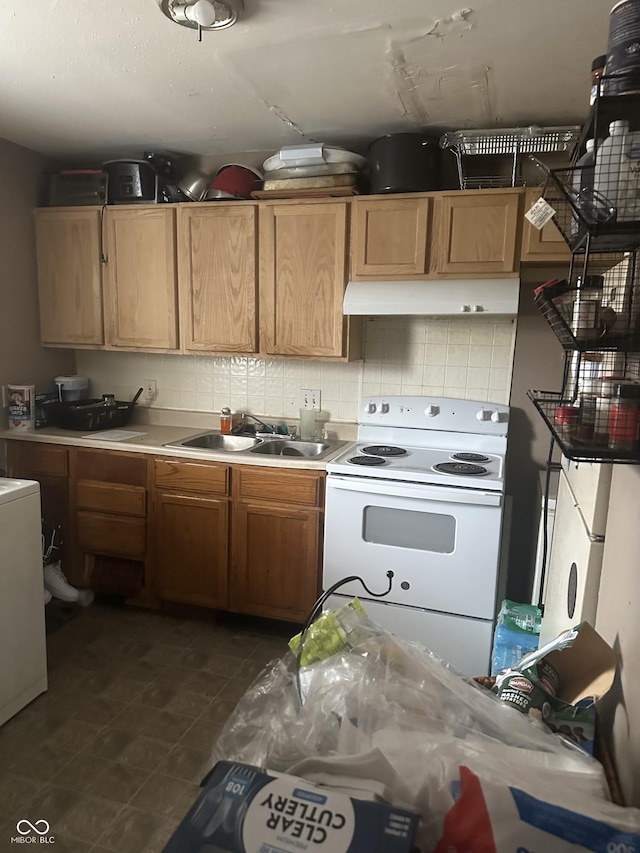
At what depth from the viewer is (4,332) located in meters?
3.07

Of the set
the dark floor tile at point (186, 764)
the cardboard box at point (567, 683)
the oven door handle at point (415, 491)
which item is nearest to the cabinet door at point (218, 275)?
the oven door handle at point (415, 491)

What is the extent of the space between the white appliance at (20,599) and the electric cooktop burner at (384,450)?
1.48 meters

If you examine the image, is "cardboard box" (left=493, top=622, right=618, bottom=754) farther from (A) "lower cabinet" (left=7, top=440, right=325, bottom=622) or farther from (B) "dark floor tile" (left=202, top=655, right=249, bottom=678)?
(B) "dark floor tile" (left=202, top=655, right=249, bottom=678)

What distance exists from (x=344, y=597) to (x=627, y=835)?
2023mm

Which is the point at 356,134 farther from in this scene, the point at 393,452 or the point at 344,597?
the point at 344,597

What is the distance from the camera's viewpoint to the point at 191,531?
287cm

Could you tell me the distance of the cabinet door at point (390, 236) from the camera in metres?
2.60

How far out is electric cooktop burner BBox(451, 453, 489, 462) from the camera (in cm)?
273

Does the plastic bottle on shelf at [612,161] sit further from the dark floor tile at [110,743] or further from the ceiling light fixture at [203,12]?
the dark floor tile at [110,743]

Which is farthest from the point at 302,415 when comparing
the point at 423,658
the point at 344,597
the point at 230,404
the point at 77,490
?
the point at 423,658

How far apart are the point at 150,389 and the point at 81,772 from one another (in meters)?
2.08

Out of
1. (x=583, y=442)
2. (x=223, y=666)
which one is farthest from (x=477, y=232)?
(x=223, y=666)

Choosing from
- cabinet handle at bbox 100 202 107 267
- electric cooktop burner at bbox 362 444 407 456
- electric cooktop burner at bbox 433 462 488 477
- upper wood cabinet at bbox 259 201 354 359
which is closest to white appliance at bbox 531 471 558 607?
electric cooktop burner at bbox 433 462 488 477

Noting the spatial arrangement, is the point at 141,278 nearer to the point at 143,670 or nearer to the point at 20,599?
the point at 20,599
